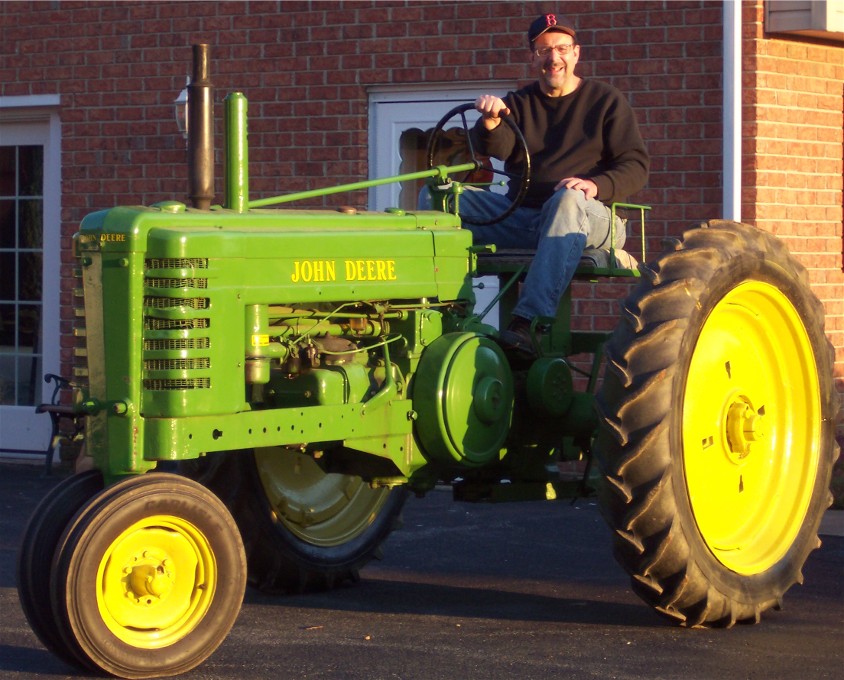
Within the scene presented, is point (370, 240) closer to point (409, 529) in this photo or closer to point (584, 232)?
point (584, 232)

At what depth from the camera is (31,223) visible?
37.9 ft

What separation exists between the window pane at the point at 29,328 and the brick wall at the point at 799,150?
5.18 m

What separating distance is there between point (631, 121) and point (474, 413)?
61.9 inches

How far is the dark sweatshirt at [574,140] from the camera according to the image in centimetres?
649

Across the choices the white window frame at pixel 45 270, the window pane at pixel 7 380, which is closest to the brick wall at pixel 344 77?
the white window frame at pixel 45 270

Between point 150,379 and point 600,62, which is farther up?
point 600,62

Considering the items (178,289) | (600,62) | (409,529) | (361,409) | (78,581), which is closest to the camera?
(78,581)

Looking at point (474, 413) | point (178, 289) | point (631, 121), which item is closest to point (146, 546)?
point (178, 289)

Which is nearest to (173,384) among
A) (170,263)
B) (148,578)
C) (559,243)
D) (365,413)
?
(170,263)

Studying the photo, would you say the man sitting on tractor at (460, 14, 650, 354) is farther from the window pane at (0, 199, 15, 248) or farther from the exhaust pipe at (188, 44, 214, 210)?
the window pane at (0, 199, 15, 248)

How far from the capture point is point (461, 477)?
20.0ft

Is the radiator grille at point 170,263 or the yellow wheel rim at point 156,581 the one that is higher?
the radiator grille at point 170,263

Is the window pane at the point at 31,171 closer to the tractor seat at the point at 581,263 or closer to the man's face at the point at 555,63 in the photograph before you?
the man's face at the point at 555,63

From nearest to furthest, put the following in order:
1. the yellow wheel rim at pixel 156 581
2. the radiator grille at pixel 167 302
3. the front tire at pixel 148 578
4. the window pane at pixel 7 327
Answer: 1. the front tire at pixel 148 578
2. the yellow wheel rim at pixel 156 581
3. the radiator grille at pixel 167 302
4. the window pane at pixel 7 327
